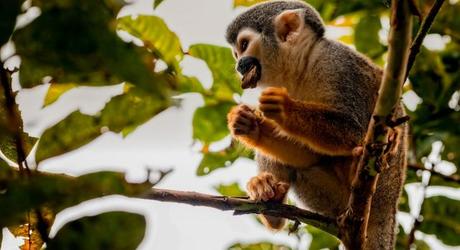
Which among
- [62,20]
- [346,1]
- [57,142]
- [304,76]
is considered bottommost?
[304,76]

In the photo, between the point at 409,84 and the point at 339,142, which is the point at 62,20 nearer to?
the point at 339,142

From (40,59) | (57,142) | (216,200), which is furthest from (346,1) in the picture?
(40,59)

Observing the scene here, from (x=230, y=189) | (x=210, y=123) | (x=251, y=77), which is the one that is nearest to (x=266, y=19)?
(x=251, y=77)

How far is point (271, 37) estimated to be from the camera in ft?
15.5

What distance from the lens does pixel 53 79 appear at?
156cm

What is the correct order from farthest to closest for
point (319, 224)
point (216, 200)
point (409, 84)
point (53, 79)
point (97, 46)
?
point (409, 84)
point (319, 224)
point (216, 200)
point (53, 79)
point (97, 46)

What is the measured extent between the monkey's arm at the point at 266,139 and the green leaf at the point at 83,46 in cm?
294

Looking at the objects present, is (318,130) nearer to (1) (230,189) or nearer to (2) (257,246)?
(2) (257,246)

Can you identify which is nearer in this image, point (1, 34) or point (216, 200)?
point (1, 34)

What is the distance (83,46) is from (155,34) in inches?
125

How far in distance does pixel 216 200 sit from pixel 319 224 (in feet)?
1.94

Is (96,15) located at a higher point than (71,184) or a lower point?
higher

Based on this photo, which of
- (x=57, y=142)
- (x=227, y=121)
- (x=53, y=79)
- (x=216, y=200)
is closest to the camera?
(x=53, y=79)

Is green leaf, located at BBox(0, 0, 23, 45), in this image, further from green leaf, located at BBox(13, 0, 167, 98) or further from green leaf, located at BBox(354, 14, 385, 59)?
green leaf, located at BBox(354, 14, 385, 59)
